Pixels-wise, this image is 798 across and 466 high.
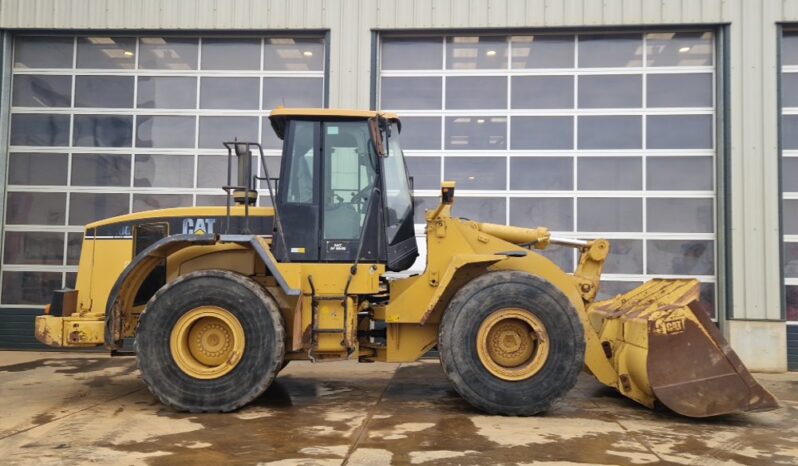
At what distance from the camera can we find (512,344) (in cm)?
594

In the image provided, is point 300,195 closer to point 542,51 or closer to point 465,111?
point 465,111

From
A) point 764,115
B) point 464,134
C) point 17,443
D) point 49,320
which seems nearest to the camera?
point 17,443

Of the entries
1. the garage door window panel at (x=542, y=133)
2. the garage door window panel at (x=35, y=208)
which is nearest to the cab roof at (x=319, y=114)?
the garage door window panel at (x=542, y=133)

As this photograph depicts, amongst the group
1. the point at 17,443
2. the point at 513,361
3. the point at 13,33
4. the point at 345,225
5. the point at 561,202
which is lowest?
the point at 17,443

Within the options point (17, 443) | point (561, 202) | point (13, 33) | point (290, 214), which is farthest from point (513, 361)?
point (13, 33)

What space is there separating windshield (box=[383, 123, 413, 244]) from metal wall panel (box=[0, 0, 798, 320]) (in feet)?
13.1

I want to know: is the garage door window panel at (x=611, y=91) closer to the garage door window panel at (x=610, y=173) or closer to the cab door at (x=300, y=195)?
the garage door window panel at (x=610, y=173)

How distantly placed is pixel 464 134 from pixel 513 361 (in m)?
5.56

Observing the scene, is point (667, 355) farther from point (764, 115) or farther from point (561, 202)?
point (764, 115)

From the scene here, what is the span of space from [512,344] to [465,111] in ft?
18.7

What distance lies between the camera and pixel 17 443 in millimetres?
4758

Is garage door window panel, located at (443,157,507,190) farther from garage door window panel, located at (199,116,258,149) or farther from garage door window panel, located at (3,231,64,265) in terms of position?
garage door window panel, located at (3,231,64,265)

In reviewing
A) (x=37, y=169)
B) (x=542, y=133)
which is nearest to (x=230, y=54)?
(x=37, y=169)

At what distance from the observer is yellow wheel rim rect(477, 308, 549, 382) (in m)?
5.80
